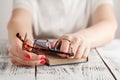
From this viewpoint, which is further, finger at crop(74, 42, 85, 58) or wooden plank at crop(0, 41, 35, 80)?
finger at crop(74, 42, 85, 58)

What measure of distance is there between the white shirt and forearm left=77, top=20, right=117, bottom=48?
0.19m

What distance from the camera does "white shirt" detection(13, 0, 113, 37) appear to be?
1.39m

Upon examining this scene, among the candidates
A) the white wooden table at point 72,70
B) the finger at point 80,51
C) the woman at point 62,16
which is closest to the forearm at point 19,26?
the woman at point 62,16

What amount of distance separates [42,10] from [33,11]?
0.15 feet

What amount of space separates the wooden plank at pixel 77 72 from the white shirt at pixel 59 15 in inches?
20.1

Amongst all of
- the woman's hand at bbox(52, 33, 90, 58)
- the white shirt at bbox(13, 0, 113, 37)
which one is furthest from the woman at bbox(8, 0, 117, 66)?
the woman's hand at bbox(52, 33, 90, 58)

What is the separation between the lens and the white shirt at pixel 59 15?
1.39 m

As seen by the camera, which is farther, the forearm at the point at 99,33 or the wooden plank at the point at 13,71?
the forearm at the point at 99,33

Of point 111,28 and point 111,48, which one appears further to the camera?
point 111,28

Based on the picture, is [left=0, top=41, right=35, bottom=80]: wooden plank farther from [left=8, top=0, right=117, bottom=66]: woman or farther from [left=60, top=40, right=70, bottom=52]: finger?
[left=8, top=0, right=117, bottom=66]: woman

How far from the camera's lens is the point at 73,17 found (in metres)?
1.41

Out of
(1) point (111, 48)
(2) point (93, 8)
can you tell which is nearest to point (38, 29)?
(2) point (93, 8)

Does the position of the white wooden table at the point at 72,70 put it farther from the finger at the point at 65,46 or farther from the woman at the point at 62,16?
the woman at the point at 62,16

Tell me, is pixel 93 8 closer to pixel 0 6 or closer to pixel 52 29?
pixel 52 29
